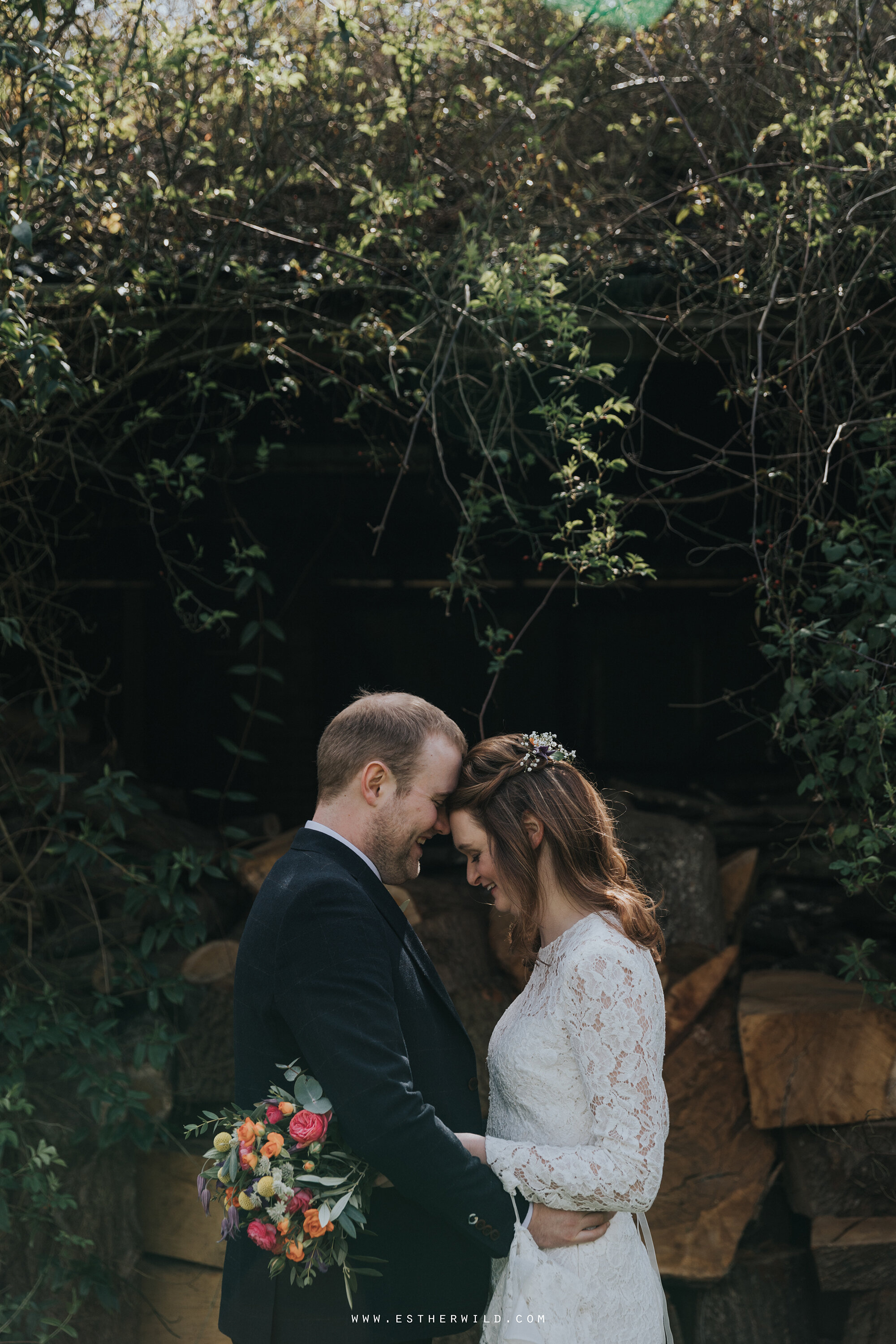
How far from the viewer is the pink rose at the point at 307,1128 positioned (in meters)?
1.55

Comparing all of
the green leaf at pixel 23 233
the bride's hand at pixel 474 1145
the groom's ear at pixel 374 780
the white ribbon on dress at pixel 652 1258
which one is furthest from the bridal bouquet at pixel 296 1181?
the green leaf at pixel 23 233

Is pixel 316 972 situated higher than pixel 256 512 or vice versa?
pixel 256 512

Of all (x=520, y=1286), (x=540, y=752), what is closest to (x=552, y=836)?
(x=540, y=752)

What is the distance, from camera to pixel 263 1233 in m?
1.56

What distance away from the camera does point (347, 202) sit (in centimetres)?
301

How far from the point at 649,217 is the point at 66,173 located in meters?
1.73

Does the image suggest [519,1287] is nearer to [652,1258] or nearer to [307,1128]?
[652,1258]

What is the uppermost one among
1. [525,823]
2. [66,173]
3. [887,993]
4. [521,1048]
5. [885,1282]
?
[66,173]

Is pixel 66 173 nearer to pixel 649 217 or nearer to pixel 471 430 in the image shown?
pixel 471 430

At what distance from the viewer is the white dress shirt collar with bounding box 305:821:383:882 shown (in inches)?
70.4

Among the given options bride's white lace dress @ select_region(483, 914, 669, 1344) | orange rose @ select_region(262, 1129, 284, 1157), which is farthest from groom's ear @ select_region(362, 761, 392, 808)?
orange rose @ select_region(262, 1129, 284, 1157)

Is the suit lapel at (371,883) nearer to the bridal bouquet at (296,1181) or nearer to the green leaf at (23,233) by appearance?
the bridal bouquet at (296,1181)

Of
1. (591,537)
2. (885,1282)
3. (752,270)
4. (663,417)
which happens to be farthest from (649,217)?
A: (885,1282)

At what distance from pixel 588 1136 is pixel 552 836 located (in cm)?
54
